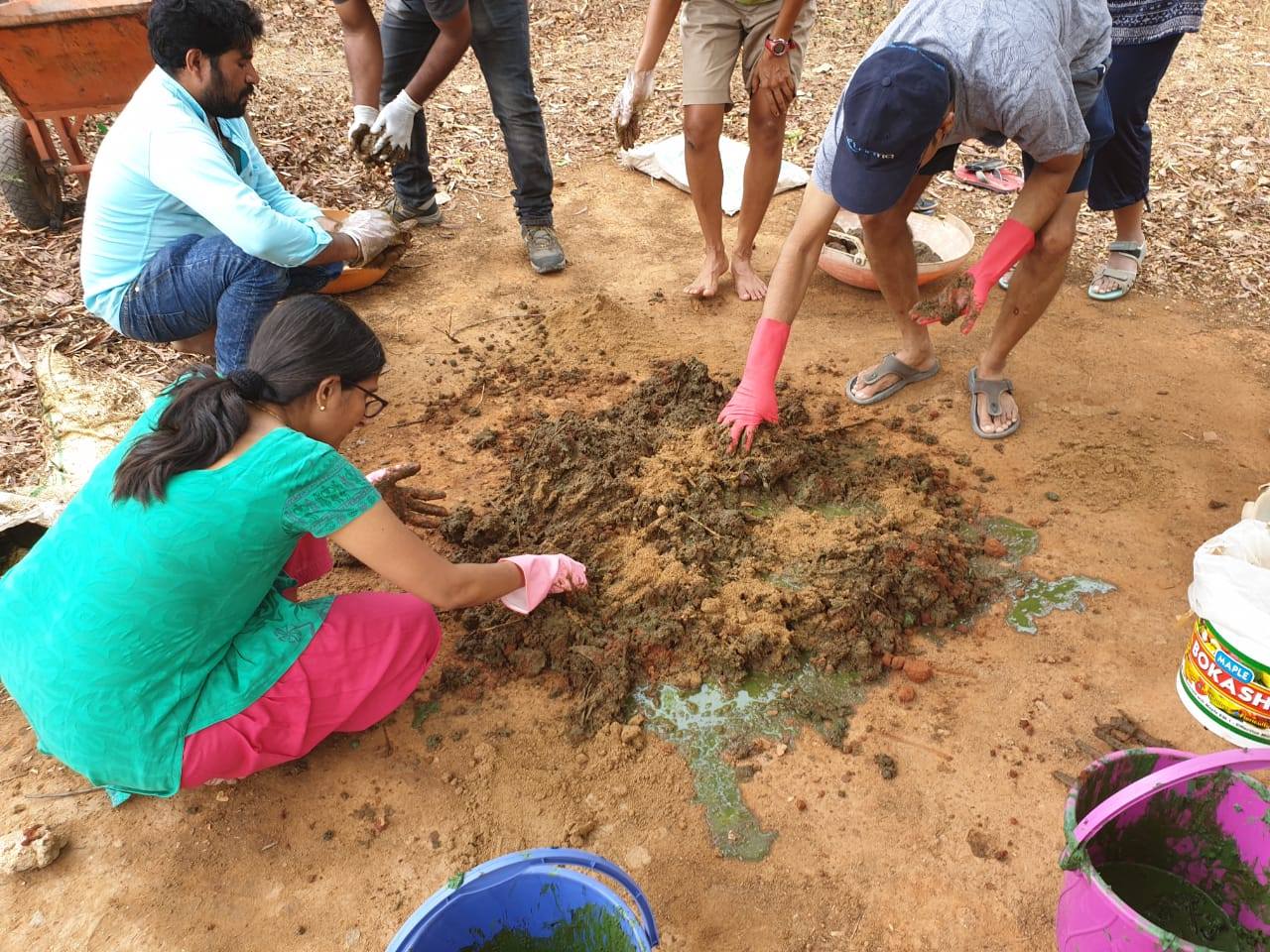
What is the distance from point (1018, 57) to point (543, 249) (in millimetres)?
2406

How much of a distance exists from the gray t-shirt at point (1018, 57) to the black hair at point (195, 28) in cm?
176

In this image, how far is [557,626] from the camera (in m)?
2.24

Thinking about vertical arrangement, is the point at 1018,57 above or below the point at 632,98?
above

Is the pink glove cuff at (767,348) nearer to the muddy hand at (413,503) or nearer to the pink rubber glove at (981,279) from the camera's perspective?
the pink rubber glove at (981,279)

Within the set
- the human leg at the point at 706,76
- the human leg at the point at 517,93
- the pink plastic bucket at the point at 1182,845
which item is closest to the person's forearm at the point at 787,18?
the human leg at the point at 706,76

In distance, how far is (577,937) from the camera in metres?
1.50

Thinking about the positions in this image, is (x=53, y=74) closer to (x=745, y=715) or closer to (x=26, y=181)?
(x=26, y=181)

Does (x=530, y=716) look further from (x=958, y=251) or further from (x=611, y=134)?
(x=611, y=134)

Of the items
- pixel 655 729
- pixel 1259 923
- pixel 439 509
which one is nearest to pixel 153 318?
pixel 439 509

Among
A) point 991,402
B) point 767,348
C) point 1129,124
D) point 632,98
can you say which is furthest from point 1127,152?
point 632,98

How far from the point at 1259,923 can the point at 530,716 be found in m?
1.49

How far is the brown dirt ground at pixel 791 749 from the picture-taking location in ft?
5.75

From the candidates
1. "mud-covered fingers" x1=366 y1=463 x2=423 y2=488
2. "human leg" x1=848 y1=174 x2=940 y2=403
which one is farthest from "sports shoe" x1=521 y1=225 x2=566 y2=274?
"mud-covered fingers" x1=366 y1=463 x2=423 y2=488

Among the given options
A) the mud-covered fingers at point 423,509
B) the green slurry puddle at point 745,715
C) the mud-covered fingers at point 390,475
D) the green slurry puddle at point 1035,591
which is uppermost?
the mud-covered fingers at point 390,475
